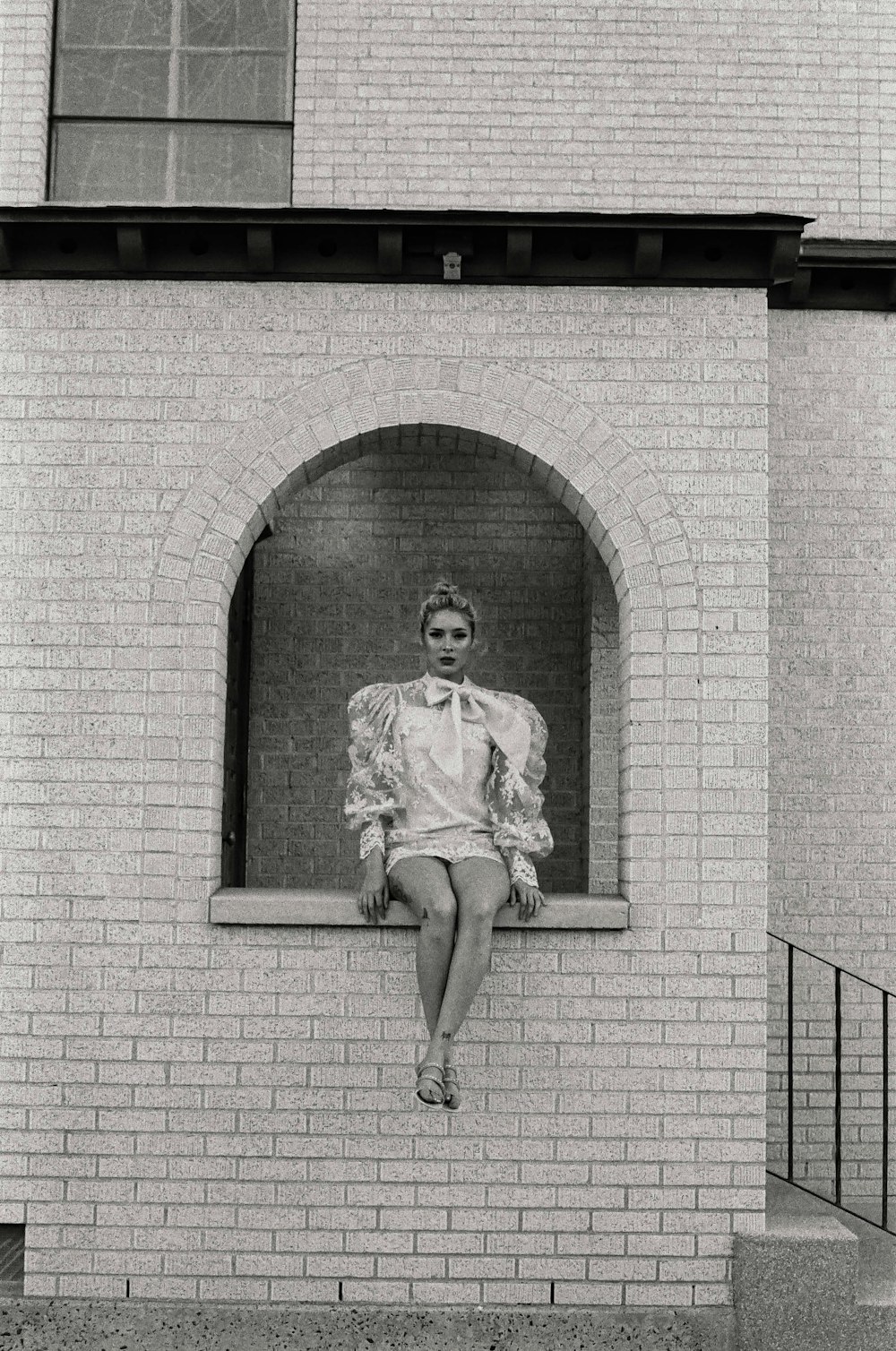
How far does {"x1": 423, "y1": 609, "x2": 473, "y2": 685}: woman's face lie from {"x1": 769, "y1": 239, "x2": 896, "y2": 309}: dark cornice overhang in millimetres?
2595

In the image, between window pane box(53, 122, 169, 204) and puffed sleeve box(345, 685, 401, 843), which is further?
window pane box(53, 122, 169, 204)

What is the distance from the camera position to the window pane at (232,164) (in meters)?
6.15

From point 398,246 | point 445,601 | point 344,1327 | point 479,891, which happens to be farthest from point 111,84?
point 344,1327

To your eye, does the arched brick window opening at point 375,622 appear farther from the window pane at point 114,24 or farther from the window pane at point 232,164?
the window pane at point 114,24

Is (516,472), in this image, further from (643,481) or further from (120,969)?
(120,969)

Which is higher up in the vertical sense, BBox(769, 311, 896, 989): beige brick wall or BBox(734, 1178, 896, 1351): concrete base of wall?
BBox(769, 311, 896, 989): beige brick wall

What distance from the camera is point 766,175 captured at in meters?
6.31

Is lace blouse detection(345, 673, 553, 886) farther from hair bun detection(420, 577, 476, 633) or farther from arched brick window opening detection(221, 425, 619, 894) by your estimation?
arched brick window opening detection(221, 425, 619, 894)

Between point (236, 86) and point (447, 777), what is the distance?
361cm

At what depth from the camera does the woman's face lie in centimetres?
504

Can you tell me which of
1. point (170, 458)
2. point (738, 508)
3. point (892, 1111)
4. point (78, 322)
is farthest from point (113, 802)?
point (892, 1111)

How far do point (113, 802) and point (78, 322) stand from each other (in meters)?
1.90

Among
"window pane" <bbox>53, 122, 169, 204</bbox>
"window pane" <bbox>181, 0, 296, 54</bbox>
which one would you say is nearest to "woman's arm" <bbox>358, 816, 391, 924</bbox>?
"window pane" <bbox>53, 122, 169, 204</bbox>

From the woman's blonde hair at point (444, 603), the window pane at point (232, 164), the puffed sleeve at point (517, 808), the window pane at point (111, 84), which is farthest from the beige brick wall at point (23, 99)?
the puffed sleeve at point (517, 808)
